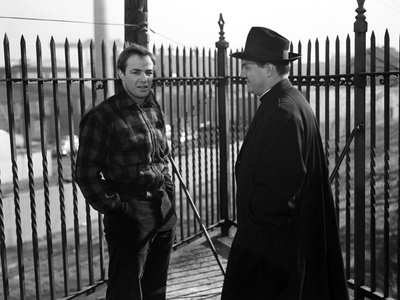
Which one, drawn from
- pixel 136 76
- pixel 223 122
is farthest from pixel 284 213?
pixel 223 122

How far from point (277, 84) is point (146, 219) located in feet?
3.97

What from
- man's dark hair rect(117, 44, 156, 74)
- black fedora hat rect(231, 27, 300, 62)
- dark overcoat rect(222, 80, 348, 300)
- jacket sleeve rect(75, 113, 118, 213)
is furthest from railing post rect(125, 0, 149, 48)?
dark overcoat rect(222, 80, 348, 300)

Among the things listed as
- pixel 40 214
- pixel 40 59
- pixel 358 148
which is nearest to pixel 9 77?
pixel 40 59

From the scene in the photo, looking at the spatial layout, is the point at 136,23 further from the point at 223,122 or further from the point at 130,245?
the point at 130,245

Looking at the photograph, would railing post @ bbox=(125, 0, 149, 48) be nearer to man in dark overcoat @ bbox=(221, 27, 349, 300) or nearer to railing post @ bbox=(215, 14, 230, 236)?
railing post @ bbox=(215, 14, 230, 236)

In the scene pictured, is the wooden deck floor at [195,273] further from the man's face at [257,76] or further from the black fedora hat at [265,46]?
the black fedora hat at [265,46]

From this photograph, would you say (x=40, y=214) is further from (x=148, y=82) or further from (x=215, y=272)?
(x=148, y=82)

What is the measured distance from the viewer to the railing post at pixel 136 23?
4484 millimetres

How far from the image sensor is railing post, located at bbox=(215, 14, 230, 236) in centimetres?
577

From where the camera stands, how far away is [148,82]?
10.6 ft

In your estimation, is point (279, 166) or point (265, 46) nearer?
point (279, 166)

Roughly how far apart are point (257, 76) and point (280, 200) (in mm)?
667

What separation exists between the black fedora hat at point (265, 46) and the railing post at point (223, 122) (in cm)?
298

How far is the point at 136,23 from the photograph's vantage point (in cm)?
452
